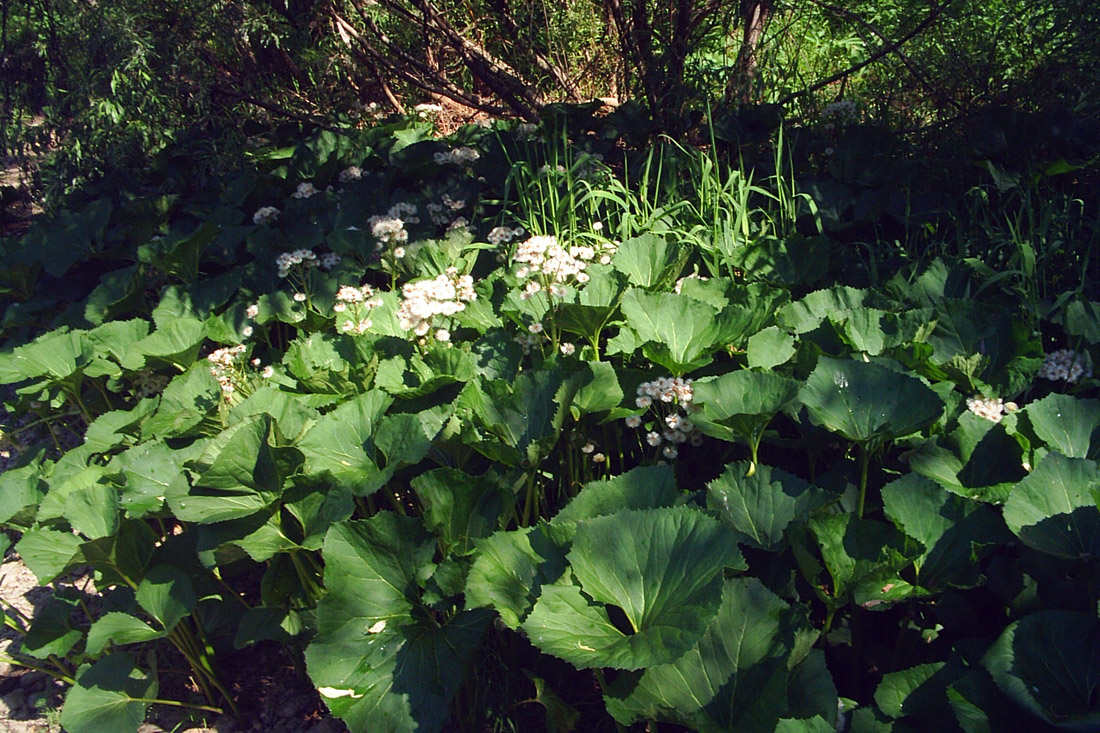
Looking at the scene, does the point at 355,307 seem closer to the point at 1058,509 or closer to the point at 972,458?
the point at 972,458

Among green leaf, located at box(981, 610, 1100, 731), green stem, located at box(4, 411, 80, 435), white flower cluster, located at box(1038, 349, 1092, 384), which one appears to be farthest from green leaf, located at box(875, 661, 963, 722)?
green stem, located at box(4, 411, 80, 435)

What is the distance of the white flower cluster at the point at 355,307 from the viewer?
8.54 feet

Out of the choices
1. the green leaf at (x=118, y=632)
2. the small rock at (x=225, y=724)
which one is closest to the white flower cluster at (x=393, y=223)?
the green leaf at (x=118, y=632)

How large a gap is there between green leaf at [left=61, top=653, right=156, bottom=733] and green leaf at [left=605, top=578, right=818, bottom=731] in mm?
1202

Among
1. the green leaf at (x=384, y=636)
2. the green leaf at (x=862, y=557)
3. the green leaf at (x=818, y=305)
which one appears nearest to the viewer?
the green leaf at (x=862, y=557)

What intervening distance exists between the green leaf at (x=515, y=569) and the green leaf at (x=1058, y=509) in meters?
0.83

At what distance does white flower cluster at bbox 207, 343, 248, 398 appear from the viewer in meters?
2.55

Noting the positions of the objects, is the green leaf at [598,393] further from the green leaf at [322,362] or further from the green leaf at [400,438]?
the green leaf at [322,362]

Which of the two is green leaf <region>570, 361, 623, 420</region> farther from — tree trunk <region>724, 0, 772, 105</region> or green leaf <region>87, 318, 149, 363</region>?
tree trunk <region>724, 0, 772, 105</region>

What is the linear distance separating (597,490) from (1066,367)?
4.17 feet

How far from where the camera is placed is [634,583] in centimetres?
153

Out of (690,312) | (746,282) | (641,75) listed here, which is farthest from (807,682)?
(641,75)

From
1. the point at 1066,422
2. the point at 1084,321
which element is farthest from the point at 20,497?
the point at 1084,321

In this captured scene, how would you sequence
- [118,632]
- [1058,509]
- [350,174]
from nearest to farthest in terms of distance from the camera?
[1058,509]
[118,632]
[350,174]
